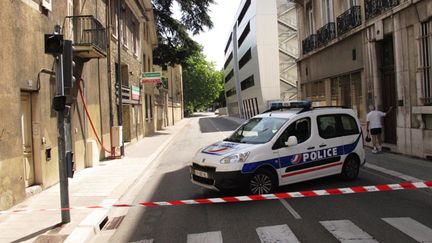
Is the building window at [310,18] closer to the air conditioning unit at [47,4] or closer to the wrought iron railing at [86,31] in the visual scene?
the wrought iron railing at [86,31]

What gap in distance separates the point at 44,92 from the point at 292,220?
23.2ft

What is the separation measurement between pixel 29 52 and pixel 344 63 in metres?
15.1

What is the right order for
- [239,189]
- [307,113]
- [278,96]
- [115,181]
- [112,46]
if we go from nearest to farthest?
[239,189] < [307,113] < [115,181] < [112,46] < [278,96]

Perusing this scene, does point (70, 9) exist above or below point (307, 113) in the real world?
above

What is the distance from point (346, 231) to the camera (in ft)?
22.3

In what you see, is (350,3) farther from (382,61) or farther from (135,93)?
(135,93)

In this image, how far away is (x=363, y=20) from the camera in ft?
62.8

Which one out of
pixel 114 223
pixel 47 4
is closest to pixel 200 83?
pixel 47 4

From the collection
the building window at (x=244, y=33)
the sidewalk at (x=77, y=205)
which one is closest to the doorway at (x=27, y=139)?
the sidewalk at (x=77, y=205)

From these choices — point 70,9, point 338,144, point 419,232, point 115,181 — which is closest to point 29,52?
point 115,181

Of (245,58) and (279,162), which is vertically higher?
Result: (245,58)

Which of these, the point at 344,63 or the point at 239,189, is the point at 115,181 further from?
the point at 344,63

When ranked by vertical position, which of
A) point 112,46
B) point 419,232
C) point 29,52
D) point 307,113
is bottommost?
point 419,232

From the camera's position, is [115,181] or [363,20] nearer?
[115,181]
